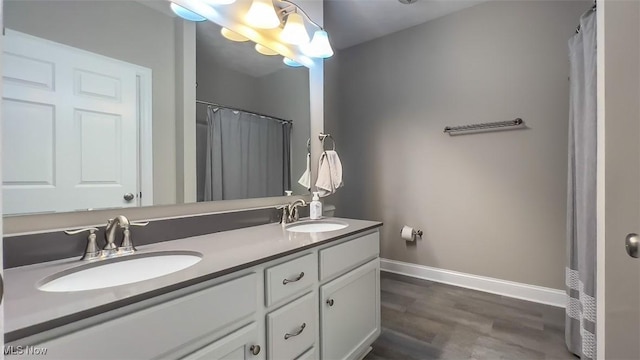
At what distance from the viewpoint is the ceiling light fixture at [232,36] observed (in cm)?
155

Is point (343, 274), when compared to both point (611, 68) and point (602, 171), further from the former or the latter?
point (611, 68)

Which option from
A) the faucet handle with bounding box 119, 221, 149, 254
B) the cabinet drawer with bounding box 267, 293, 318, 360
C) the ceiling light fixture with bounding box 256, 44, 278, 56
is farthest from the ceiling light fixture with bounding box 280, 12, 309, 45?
the cabinet drawer with bounding box 267, 293, 318, 360

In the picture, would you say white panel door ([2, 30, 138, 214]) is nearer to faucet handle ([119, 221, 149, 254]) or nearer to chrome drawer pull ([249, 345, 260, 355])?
faucet handle ([119, 221, 149, 254])

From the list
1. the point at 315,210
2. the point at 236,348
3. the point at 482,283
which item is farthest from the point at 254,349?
the point at 482,283

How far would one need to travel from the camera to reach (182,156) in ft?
4.46

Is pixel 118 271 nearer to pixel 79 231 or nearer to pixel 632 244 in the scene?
pixel 79 231

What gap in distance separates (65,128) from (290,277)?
3.26 ft

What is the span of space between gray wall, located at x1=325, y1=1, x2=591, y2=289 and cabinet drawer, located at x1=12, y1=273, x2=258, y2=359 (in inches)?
89.3

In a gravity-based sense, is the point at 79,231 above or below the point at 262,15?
below

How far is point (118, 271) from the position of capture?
976 millimetres

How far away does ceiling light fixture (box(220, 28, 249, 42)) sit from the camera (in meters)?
1.55

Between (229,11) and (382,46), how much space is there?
196 cm

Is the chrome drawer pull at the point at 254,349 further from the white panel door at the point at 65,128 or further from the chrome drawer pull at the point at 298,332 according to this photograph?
the white panel door at the point at 65,128

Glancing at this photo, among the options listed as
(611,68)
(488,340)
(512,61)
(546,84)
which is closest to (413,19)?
(512,61)
